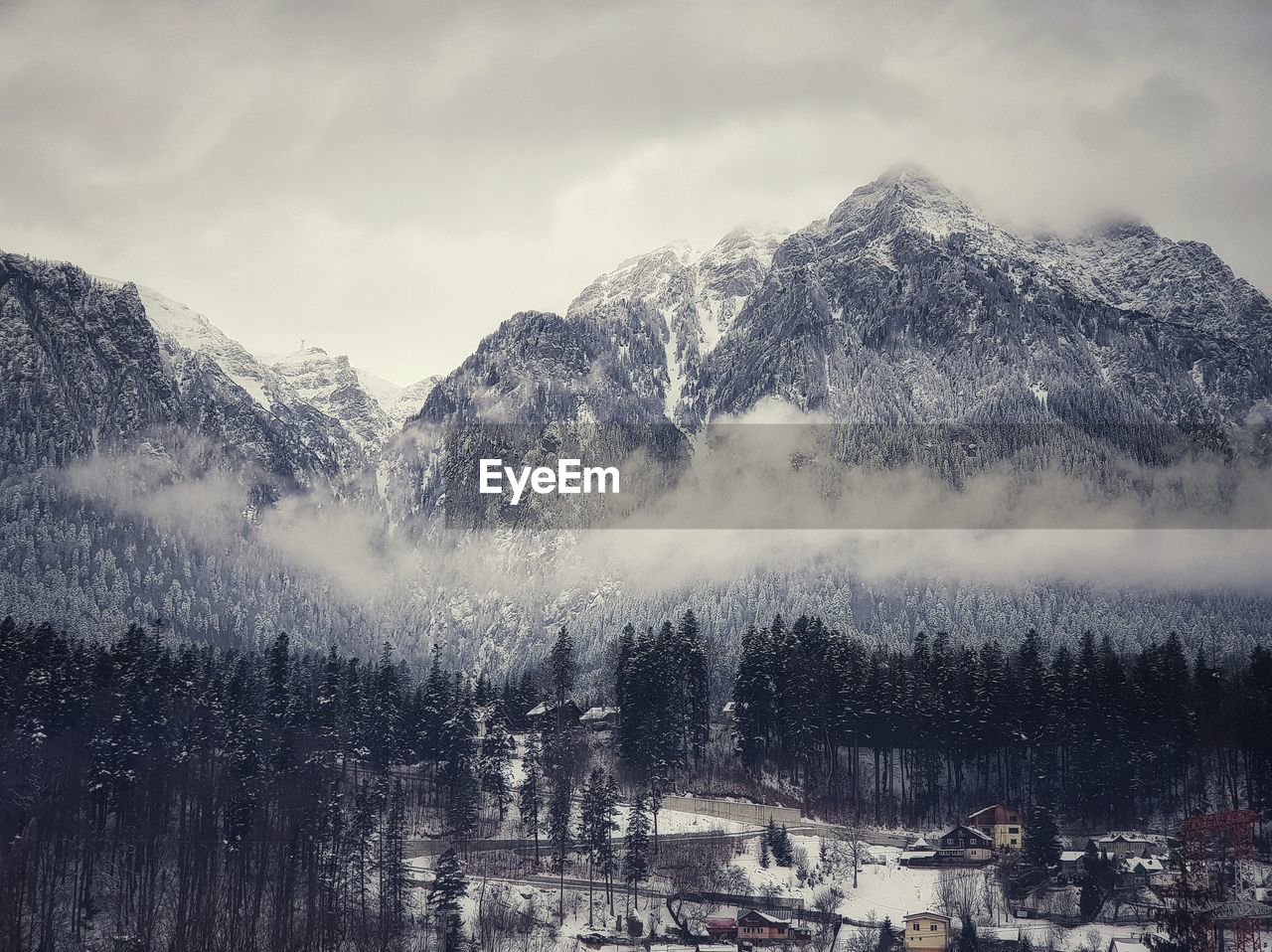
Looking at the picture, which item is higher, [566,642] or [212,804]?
[566,642]

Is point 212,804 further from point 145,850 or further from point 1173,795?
point 1173,795

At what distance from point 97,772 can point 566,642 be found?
55.2 metres

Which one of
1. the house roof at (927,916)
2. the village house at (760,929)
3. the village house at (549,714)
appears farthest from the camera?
the village house at (549,714)

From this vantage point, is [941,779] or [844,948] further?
[941,779]

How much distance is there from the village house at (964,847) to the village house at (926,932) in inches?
424

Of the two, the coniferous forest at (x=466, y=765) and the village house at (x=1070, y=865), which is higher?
the coniferous forest at (x=466, y=765)

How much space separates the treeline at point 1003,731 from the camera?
453 ft

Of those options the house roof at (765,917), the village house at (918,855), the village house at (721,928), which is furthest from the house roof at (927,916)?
the village house at (721,928)

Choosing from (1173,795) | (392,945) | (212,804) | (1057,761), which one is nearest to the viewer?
(392,945)

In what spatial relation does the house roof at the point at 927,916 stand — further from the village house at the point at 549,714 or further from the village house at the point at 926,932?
the village house at the point at 549,714

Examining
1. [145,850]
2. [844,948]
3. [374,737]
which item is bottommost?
[844,948]

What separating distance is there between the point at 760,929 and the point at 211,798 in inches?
1951

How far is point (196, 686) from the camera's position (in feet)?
455

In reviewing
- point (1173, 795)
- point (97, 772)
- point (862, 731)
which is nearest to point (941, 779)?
point (862, 731)
